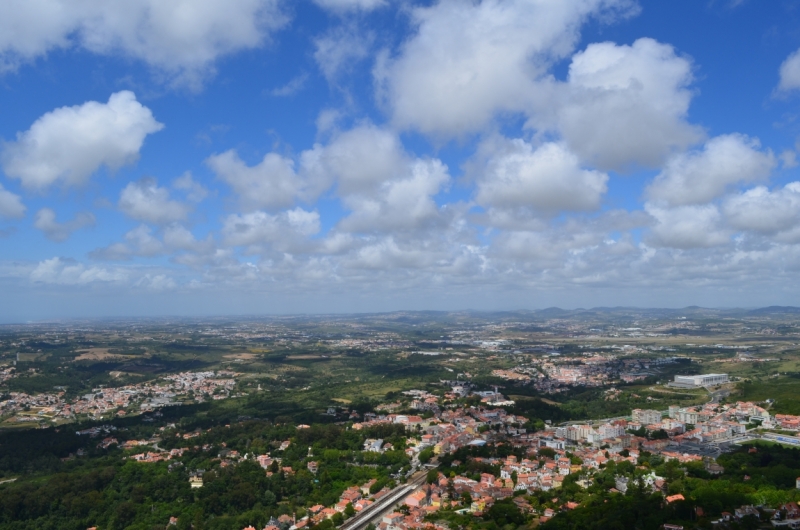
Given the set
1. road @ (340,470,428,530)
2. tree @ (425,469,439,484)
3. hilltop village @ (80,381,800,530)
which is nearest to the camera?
road @ (340,470,428,530)

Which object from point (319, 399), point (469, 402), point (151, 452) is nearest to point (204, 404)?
point (319, 399)

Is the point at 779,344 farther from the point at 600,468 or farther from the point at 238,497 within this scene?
the point at 238,497

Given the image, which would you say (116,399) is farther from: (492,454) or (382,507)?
(382,507)

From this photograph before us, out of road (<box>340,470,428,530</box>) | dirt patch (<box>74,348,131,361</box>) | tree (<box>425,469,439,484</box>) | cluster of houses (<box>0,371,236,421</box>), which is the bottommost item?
cluster of houses (<box>0,371,236,421</box>)

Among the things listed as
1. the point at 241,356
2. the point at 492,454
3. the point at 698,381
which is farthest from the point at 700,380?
the point at 241,356

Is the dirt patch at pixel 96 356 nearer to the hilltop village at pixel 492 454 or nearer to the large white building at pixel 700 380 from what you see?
the hilltop village at pixel 492 454

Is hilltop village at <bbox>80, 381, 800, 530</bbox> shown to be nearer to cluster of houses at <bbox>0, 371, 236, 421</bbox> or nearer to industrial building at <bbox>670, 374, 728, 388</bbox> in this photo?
cluster of houses at <bbox>0, 371, 236, 421</bbox>

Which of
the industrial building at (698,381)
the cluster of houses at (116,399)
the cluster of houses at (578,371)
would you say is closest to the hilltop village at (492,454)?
the cluster of houses at (116,399)

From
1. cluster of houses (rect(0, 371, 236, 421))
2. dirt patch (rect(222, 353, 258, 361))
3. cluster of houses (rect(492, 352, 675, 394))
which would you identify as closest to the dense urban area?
cluster of houses (rect(0, 371, 236, 421))
